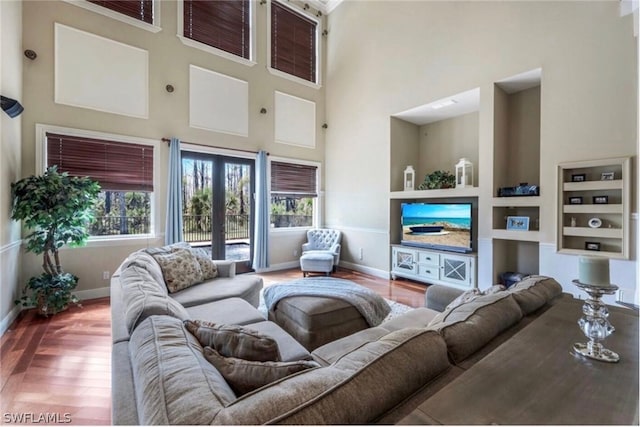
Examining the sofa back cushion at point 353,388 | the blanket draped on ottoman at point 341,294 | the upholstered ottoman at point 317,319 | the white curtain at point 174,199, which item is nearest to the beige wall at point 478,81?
the blanket draped on ottoman at point 341,294

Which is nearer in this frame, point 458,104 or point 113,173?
point 113,173

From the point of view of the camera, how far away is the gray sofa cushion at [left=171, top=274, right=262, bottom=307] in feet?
8.50

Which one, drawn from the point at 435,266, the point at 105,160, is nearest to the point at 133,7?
the point at 105,160

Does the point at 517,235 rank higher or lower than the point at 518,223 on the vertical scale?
lower

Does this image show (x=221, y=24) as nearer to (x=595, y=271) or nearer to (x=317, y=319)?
(x=317, y=319)

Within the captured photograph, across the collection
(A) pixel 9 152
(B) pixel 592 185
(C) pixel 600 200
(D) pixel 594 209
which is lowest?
(D) pixel 594 209

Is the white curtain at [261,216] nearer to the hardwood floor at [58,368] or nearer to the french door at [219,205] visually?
the french door at [219,205]

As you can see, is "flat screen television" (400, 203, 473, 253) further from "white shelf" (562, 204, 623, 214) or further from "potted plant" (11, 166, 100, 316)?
"potted plant" (11, 166, 100, 316)

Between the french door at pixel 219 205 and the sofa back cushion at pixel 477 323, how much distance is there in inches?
173

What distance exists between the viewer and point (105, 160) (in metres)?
4.07

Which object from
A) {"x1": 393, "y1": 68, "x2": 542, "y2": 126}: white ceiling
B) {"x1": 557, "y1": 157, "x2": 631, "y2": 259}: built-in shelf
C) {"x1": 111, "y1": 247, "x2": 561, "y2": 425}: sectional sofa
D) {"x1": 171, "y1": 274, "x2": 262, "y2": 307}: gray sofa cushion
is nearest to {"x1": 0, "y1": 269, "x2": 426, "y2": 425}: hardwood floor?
{"x1": 171, "y1": 274, "x2": 262, "y2": 307}: gray sofa cushion

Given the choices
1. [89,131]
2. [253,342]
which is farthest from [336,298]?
[89,131]

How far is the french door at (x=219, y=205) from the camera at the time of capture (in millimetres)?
4922

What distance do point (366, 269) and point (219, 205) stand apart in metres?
3.14
